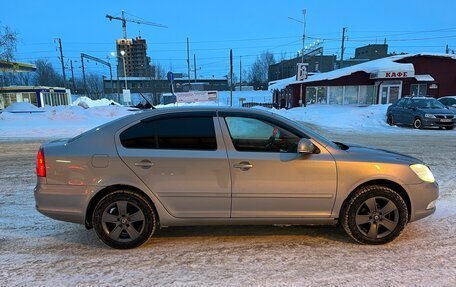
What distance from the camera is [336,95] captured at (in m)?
32.9

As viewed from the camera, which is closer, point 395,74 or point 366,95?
point 395,74

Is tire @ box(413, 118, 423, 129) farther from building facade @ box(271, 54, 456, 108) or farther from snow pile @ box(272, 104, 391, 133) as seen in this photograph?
building facade @ box(271, 54, 456, 108)

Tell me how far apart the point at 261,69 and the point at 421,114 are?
98171 millimetres

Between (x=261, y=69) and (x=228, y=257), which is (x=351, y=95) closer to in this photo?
(x=228, y=257)

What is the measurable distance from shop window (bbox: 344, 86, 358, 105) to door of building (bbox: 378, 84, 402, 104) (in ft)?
6.98

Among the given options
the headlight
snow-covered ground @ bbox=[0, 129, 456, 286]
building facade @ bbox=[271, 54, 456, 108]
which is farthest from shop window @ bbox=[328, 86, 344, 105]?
the headlight

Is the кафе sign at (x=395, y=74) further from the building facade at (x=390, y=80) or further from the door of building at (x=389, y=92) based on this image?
the door of building at (x=389, y=92)

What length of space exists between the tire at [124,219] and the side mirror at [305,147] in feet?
5.69

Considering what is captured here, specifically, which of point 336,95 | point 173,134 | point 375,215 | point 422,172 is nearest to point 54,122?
point 173,134

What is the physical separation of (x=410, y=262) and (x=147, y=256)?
2.70 meters

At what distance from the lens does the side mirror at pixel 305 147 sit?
12.8 feet

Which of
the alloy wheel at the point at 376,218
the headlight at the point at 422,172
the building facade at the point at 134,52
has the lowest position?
the alloy wheel at the point at 376,218

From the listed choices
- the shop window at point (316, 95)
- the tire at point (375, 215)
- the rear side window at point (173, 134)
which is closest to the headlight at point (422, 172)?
the tire at point (375, 215)

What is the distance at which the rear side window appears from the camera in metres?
4.03
